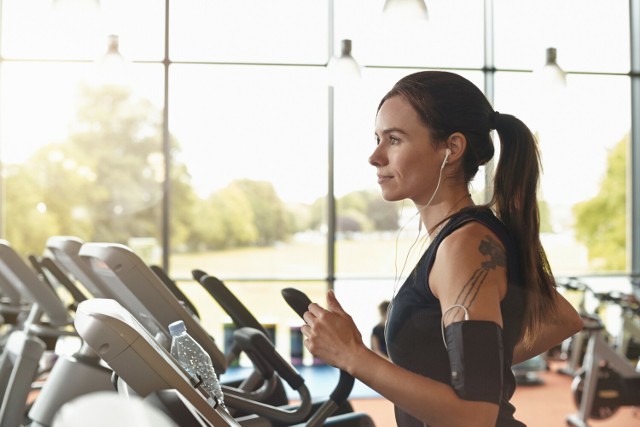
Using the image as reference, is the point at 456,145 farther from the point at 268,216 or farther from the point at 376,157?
the point at 268,216

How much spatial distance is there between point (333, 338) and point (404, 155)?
1.04 ft

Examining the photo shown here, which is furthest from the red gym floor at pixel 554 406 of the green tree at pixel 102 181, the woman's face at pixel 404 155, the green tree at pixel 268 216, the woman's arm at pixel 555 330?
the green tree at pixel 102 181

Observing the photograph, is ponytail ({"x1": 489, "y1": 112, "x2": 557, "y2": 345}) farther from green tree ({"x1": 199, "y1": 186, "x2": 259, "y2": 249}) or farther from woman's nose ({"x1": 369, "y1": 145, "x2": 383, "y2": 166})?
green tree ({"x1": 199, "y1": 186, "x2": 259, "y2": 249})

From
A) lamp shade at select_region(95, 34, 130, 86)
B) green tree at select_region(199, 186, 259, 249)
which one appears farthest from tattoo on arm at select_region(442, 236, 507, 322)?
green tree at select_region(199, 186, 259, 249)

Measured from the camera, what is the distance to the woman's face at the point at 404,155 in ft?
4.25

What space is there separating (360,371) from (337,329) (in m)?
0.07

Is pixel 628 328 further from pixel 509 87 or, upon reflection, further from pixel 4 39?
pixel 4 39

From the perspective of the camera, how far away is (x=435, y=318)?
123 cm

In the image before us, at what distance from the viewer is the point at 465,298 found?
3.73 ft

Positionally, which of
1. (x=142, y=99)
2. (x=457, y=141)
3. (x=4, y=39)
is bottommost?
(x=457, y=141)

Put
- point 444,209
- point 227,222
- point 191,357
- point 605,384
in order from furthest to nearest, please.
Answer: point 227,222
point 605,384
point 191,357
point 444,209

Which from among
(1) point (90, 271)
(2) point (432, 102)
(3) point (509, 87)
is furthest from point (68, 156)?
(2) point (432, 102)

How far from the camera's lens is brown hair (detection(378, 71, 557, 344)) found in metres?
1.29

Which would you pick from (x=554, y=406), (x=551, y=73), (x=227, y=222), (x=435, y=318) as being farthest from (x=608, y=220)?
(x=435, y=318)
